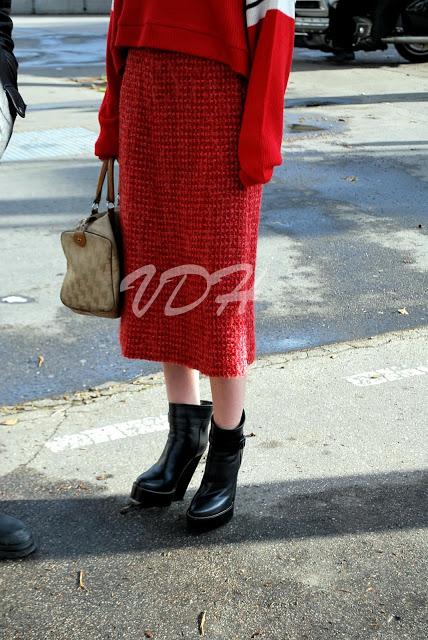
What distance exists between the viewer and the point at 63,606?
2.45 m

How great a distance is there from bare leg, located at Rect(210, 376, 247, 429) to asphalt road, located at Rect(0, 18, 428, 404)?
118cm

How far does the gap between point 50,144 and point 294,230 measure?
304 cm

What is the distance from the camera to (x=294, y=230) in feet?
19.6

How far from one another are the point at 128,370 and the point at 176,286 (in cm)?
136

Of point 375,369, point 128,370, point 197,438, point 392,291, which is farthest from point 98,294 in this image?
point 392,291

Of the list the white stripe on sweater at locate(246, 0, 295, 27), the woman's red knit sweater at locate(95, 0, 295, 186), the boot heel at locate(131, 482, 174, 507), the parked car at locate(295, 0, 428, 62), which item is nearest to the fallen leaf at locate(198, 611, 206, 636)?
the boot heel at locate(131, 482, 174, 507)

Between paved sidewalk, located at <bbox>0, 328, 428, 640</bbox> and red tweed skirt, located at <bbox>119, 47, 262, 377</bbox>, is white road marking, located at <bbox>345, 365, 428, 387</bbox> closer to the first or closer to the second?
paved sidewalk, located at <bbox>0, 328, 428, 640</bbox>

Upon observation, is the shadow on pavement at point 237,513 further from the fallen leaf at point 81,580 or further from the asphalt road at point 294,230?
the asphalt road at point 294,230

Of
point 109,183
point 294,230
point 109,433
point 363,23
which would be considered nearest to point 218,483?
point 109,433

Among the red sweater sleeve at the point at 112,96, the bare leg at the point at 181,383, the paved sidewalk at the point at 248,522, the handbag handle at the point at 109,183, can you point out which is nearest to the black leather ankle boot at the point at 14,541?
the paved sidewalk at the point at 248,522

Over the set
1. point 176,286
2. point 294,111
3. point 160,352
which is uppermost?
point 176,286

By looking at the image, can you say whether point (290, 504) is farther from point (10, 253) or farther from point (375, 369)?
point (10, 253)

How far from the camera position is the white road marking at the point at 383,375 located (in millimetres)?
3854

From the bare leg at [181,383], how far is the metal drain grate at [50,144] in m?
5.05
